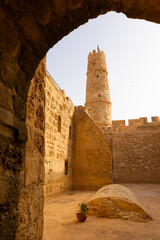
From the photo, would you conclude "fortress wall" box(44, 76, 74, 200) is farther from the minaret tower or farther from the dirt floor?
the minaret tower

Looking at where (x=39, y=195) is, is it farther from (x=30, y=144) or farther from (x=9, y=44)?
(x=9, y=44)

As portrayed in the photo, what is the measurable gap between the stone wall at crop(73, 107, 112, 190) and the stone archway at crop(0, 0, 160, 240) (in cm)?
975

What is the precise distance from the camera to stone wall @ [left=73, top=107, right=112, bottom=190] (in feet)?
35.9

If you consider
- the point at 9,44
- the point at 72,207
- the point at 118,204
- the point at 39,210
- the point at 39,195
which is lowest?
the point at 72,207

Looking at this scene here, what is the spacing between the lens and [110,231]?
420 cm

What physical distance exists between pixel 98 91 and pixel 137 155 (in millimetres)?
9763

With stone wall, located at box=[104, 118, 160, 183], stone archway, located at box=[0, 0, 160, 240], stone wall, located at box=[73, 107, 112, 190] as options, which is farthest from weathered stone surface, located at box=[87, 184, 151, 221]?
stone wall, located at box=[104, 118, 160, 183]

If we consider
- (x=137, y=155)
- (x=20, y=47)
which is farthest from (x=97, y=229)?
(x=137, y=155)

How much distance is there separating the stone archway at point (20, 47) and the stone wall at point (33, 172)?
3.14 ft

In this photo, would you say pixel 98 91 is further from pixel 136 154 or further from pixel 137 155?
pixel 137 155

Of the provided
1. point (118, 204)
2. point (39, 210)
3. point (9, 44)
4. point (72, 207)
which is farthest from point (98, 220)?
point (9, 44)

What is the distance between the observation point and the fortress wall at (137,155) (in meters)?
15.4

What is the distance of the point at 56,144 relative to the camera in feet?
28.7

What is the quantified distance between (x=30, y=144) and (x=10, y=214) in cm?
135
